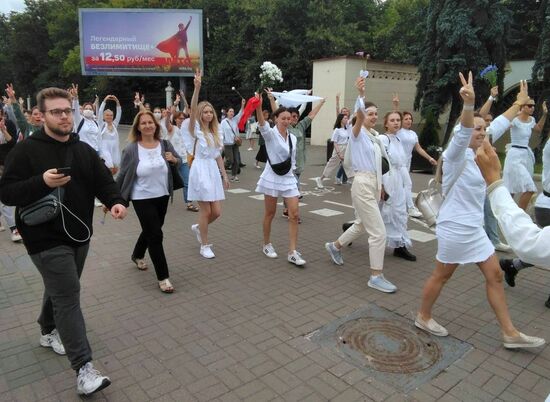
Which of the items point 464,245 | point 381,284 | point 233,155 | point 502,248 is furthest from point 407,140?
point 233,155

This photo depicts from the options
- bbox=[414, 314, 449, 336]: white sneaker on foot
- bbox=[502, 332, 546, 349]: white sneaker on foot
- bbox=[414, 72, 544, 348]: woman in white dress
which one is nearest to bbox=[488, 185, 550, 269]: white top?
bbox=[414, 72, 544, 348]: woman in white dress

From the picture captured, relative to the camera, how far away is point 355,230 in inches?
214

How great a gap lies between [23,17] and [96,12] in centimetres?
2804

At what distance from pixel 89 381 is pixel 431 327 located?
2692 millimetres

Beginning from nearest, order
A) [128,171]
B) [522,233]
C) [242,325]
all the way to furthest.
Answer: [522,233], [242,325], [128,171]

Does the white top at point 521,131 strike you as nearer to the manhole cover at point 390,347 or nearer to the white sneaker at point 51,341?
the manhole cover at point 390,347

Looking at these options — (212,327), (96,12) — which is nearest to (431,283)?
(212,327)

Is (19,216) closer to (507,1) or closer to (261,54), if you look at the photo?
(507,1)

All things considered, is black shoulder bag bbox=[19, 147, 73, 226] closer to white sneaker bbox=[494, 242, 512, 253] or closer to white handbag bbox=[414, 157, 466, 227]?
white handbag bbox=[414, 157, 466, 227]

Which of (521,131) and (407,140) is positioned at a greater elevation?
(521,131)

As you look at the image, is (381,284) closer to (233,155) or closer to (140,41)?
(233,155)

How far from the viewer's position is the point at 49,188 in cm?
282

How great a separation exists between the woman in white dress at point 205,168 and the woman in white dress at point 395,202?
212 cm

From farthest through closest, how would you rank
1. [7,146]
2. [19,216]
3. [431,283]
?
[7,146] < [431,283] < [19,216]
